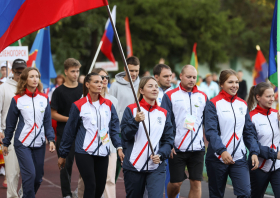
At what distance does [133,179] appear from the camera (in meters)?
5.38

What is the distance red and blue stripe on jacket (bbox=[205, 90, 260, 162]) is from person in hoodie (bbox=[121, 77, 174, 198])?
0.58 metres

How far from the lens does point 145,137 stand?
542cm

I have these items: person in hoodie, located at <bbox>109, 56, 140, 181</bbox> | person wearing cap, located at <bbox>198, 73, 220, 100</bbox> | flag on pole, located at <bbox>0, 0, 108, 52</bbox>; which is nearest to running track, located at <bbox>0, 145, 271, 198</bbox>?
person in hoodie, located at <bbox>109, 56, 140, 181</bbox>

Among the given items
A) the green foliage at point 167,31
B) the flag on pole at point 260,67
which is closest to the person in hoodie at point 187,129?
the flag on pole at point 260,67

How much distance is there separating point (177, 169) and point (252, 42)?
39877mm

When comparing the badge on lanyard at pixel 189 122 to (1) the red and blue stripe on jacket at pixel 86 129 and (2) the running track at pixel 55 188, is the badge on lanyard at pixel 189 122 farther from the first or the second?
(2) the running track at pixel 55 188

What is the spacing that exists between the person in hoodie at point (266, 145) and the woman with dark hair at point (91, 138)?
177cm

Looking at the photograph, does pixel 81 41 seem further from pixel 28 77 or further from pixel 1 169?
pixel 28 77

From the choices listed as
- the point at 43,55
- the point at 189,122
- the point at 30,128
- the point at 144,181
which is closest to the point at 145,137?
the point at 144,181

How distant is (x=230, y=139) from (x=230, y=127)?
5.7 inches

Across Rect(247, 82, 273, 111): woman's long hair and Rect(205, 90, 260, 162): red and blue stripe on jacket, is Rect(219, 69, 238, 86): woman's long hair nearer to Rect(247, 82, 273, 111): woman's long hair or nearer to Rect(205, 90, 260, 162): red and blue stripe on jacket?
Rect(205, 90, 260, 162): red and blue stripe on jacket

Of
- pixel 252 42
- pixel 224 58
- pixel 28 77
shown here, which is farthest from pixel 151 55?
pixel 28 77

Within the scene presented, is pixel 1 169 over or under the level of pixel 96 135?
under

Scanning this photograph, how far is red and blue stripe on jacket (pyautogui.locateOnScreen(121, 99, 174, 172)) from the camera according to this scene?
5355mm
